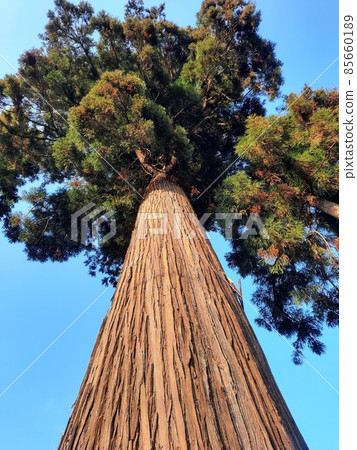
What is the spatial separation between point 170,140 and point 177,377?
15.2 ft

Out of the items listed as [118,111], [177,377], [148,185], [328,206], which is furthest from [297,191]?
[177,377]

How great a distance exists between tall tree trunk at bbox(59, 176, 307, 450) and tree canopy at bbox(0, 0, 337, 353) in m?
2.36

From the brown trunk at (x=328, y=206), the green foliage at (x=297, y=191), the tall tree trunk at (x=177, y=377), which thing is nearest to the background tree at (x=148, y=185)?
the tall tree trunk at (x=177, y=377)

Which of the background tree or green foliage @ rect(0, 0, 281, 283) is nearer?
the background tree

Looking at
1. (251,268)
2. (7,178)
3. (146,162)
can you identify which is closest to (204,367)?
(146,162)

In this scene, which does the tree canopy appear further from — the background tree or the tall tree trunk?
the tall tree trunk

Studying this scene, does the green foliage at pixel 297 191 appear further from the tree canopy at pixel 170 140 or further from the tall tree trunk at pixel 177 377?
the tall tree trunk at pixel 177 377

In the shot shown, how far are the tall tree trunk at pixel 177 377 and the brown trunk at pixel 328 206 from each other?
290 centimetres

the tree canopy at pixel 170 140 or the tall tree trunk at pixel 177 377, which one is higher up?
the tree canopy at pixel 170 140

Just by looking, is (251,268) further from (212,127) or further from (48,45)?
(48,45)

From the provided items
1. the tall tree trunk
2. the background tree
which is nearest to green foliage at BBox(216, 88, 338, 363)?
the background tree

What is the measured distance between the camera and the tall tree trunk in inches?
51.1

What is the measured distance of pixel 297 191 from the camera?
4625mm

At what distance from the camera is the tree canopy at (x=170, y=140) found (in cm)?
461
